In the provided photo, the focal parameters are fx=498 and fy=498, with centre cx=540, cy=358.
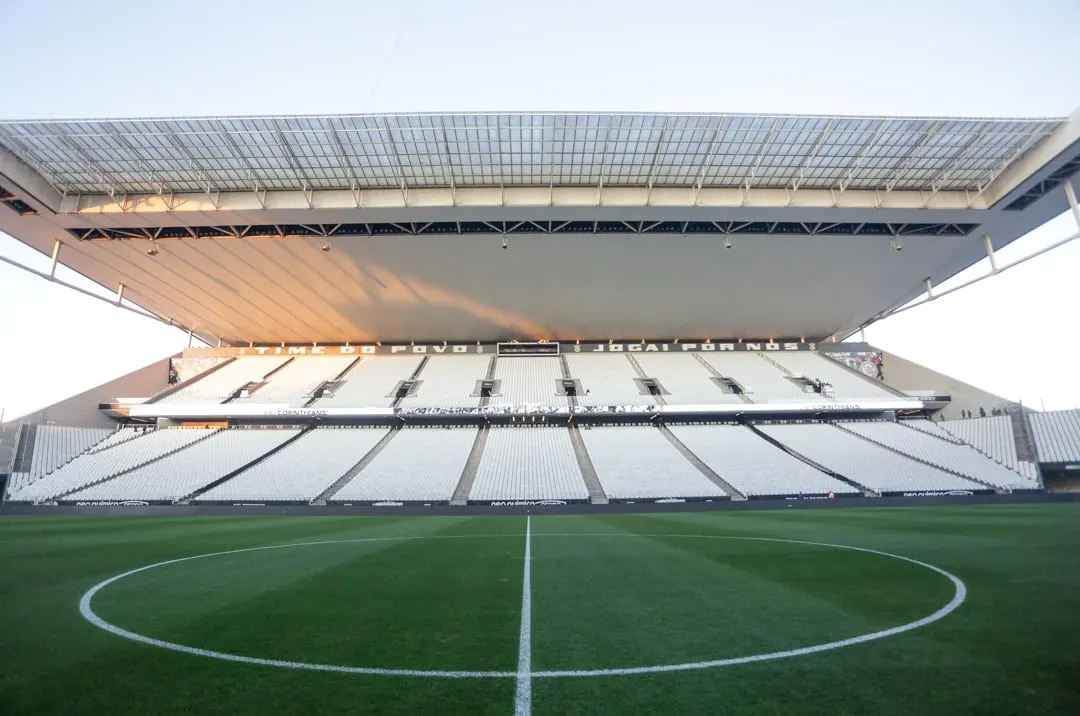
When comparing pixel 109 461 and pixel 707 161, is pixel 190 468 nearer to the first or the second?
pixel 109 461

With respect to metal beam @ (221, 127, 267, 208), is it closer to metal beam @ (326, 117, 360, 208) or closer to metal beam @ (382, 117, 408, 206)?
metal beam @ (326, 117, 360, 208)

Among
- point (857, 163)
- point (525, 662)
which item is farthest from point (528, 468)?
point (525, 662)

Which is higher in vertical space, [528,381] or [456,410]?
[528,381]

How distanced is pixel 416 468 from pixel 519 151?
18.9 m

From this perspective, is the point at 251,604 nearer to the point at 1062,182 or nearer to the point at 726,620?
the point at 726,620

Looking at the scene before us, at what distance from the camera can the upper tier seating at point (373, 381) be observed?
120 ft

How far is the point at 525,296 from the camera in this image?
36719 mm

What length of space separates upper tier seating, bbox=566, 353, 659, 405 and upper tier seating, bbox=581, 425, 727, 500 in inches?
82.8

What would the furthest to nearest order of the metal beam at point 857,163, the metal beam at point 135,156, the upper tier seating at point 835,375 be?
the upper tier seating at point 835,375
the metal beam at point 857,163
the metal beam at point 135,156

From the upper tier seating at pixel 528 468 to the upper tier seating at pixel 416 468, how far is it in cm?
161

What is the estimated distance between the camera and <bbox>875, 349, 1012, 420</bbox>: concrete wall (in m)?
38.3

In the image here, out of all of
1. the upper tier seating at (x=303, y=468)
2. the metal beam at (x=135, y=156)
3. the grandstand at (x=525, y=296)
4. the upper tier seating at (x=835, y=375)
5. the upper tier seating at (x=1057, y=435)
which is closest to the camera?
the metal beam at (x=135, y=156)

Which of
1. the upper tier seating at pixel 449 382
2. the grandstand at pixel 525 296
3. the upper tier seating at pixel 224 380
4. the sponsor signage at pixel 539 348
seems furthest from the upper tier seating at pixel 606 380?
the upper tier seating at pixel 224 380

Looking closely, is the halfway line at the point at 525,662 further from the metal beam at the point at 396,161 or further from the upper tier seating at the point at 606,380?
the upper tier seating at the point at 606,380
